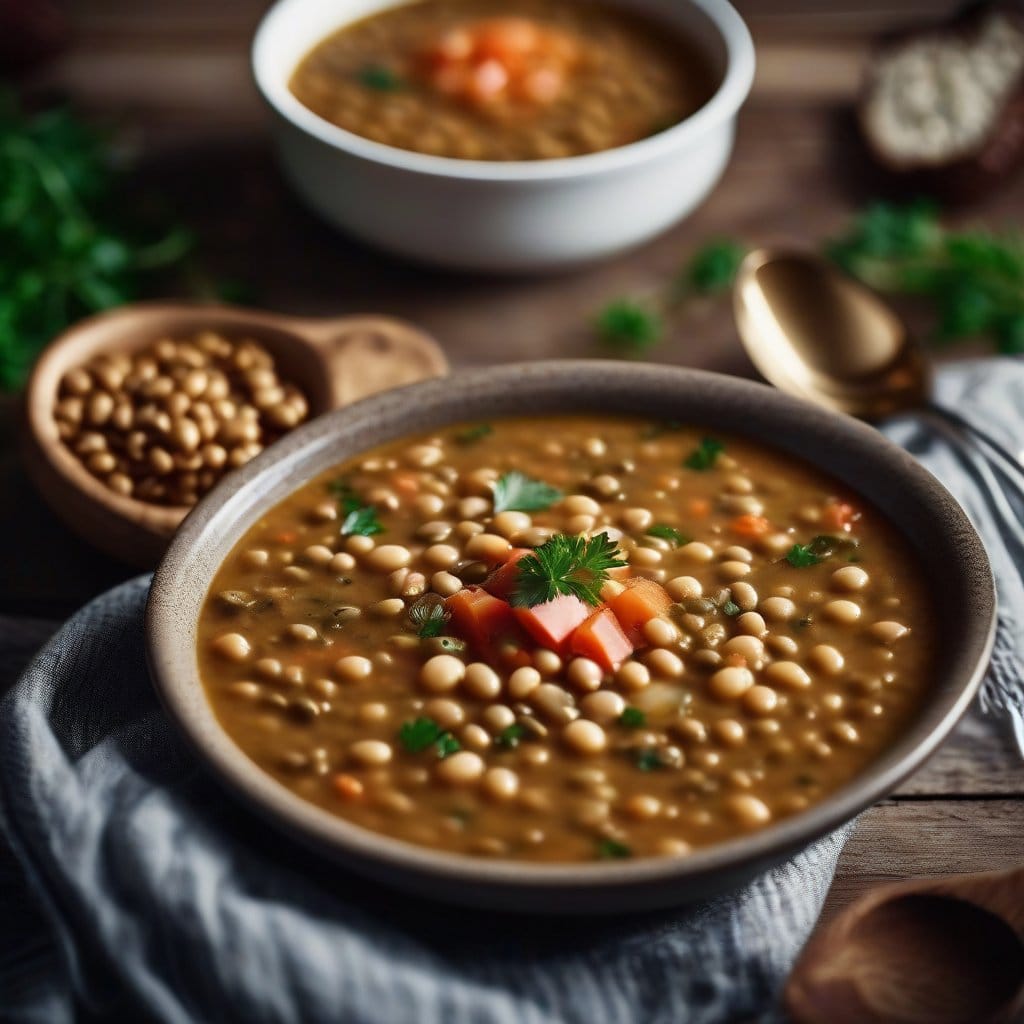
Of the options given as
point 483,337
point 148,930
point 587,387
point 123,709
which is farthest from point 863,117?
point 148,930

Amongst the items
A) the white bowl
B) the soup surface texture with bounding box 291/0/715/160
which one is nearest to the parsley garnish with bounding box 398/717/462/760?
the white bowl

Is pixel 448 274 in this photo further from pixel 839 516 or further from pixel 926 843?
pixel 926 843

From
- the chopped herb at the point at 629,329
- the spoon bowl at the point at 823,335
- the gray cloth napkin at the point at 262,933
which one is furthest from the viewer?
the chopped herb at the point at 629,329

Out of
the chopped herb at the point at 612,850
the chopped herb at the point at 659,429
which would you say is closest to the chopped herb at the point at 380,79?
the chopped herb at the point at 659,429

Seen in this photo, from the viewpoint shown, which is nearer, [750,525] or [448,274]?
[750,525]

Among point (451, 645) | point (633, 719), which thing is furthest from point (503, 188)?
point (633, 719)

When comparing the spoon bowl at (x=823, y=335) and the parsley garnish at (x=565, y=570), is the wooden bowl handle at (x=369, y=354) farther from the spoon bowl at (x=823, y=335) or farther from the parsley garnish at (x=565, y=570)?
the parsley garnish at (x=565, y=570)

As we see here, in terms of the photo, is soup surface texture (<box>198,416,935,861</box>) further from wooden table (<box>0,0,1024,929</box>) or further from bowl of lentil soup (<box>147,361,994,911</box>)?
wooden table (<box>0,0,1024,929</box>)
